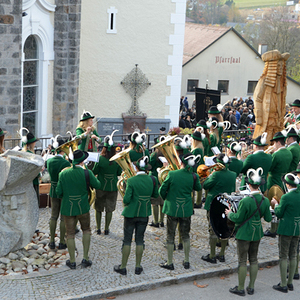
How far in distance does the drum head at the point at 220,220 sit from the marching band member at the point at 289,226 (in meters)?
0.71

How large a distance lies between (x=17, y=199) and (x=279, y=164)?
4659 millimetres

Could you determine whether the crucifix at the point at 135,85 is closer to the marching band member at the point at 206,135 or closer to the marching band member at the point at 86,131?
the marching band member at the point at 206,135

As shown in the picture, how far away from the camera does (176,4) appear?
59.7ft

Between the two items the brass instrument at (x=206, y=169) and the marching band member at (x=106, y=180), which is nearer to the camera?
Result: the brass instrument at (x=206, y=169)

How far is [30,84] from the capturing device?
15.1 meters

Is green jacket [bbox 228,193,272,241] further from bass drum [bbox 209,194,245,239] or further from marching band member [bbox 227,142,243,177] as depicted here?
marching band member [bbox 227,142,243,177]

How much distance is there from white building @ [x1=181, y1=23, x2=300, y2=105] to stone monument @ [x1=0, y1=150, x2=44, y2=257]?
28.8 m

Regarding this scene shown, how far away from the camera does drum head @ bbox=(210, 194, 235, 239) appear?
7.91m

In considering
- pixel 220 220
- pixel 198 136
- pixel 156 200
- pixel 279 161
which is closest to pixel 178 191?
pixel 220 220

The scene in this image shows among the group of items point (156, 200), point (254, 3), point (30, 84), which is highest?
point (254, 3)

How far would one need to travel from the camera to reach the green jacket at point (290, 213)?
760 centimetres

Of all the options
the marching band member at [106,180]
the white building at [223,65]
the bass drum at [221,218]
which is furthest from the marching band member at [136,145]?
the white building at [223,65]

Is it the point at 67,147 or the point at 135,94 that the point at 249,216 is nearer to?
the point at 67,147

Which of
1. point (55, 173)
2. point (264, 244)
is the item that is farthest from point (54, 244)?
point (264, 244)
